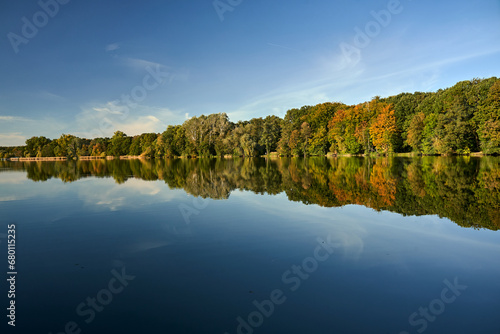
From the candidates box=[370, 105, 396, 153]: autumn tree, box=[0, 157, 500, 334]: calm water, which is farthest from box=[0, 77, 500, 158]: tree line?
box=[0, 157, 500, 334]: calm water

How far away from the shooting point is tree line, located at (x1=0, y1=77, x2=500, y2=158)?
190ft

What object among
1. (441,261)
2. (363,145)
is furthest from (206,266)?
(363,145)

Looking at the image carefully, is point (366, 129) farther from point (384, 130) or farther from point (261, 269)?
point (261, 269)

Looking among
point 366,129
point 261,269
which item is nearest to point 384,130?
point 366,129

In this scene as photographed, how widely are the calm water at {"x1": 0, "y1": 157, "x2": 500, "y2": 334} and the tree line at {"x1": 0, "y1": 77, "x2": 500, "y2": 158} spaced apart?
193 feet

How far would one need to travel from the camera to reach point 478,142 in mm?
60062

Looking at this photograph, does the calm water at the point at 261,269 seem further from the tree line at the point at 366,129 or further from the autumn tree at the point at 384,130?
the autumn tree at the point at 384,130

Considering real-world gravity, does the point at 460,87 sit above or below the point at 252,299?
above

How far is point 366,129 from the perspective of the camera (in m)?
78.1

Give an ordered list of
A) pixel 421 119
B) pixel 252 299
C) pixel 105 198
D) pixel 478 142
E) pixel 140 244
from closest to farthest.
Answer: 1. pixel 252 299
2. pixel 140 244
3. pixel 105 198
4. pixel 478 142
5. pixel 421 119

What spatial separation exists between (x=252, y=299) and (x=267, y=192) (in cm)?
1192

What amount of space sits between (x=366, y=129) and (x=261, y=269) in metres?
80.4

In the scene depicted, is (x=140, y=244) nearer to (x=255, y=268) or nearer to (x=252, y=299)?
(x=255, y=268)

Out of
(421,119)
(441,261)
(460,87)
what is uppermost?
(460,87)
